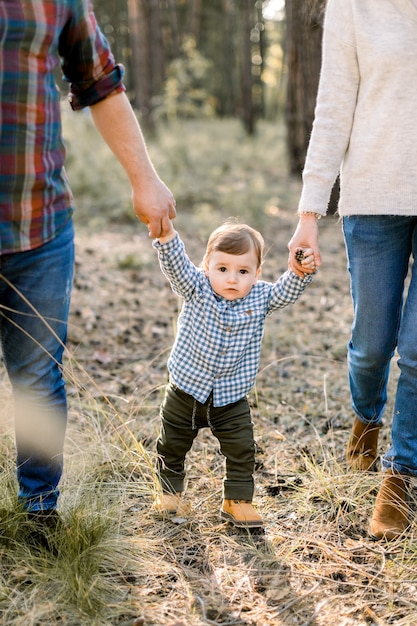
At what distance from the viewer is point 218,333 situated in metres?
2.59

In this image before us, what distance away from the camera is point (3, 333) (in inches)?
90.8

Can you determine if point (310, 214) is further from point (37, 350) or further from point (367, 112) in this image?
point (37, 350)

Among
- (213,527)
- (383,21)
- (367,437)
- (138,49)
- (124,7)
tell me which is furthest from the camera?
(124,7)

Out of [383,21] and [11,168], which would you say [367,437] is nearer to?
[383,21]

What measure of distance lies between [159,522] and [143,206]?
1.31m

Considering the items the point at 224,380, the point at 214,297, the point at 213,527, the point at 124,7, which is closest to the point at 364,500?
the point at 213,527

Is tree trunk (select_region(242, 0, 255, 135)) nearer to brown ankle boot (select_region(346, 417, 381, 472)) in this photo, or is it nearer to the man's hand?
brown ankle boot (select_region(346, 417, 381, 472))

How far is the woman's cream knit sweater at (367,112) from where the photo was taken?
2.48 metres

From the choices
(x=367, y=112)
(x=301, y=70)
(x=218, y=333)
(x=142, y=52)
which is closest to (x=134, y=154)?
(x=218, y=333)

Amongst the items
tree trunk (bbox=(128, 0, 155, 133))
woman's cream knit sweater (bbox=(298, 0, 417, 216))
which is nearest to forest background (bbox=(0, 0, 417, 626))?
woman's cream knit sweater (bbox=(298, 0, 417, 216))

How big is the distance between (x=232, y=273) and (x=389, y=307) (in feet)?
2.21

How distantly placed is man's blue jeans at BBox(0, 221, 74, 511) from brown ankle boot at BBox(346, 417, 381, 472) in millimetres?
1361

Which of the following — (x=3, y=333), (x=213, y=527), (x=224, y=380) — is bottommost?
(x=213, y=527)

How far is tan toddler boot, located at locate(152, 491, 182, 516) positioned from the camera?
2.78 meters
